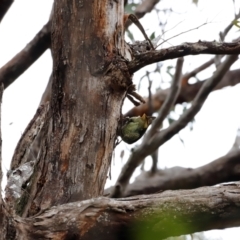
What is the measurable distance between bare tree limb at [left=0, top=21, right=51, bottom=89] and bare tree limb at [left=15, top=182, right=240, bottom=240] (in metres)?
1.22

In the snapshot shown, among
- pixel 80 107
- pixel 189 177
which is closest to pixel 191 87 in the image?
pixel 189 177

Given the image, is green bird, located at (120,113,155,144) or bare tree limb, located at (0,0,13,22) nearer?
green bird, located at (120,113,155,144)

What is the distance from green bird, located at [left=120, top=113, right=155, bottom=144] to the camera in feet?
3.87

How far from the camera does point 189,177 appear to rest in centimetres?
257

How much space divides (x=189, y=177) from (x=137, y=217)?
5.75 ft

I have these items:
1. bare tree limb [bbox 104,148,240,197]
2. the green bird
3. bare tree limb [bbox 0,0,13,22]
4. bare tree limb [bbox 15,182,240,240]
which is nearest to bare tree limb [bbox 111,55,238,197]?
bare tree limb [bbox 104,148,240,197]

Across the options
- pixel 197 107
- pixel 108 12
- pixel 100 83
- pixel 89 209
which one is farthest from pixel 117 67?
pixel 197 107

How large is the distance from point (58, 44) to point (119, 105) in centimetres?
20

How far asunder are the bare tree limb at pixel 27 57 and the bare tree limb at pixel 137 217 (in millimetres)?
1221

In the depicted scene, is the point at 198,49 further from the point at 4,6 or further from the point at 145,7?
the point at 145,7

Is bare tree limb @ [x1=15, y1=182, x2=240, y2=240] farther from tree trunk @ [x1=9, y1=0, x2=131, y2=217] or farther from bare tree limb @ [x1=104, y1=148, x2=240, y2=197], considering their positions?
bare tree limb @ [x1=104, y1=148, x2=240, y2=197]

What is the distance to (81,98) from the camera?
3.65 feet

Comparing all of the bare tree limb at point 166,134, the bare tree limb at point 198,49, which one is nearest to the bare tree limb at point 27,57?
the bare tree limb at point 166,134

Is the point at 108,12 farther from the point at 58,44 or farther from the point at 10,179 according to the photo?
the point at 10,179
